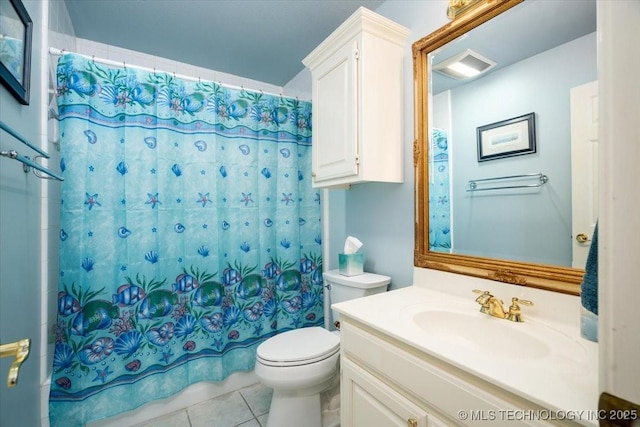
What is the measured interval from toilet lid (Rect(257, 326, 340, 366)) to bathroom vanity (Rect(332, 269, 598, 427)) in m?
0.32

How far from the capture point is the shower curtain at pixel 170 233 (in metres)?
1.42

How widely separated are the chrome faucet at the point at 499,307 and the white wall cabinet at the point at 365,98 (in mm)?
693

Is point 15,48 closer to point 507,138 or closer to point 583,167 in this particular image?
point 507,138

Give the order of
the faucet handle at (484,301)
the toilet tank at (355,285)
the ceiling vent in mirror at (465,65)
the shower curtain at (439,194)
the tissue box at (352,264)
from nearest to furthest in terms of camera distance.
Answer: the faucet handle at (484,301), the ceiling vent in mirror at (465,65), the shower curtain at (439,194), the toilet tank at (355,285), the tissue box at (352,264)


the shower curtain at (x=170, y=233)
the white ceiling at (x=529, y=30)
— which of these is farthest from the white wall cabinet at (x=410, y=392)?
the white ceiling at (x=529, y=30)

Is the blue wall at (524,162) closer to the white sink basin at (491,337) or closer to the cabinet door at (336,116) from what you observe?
the white sink basin at (491,337)

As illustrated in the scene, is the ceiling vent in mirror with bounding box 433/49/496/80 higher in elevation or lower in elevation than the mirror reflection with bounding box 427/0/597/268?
higher

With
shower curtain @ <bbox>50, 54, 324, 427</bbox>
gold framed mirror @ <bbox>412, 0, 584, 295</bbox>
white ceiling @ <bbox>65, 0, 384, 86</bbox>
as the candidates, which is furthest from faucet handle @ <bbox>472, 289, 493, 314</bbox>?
white ceiling @ <bbox>65, 0, 384, 86</bbox>

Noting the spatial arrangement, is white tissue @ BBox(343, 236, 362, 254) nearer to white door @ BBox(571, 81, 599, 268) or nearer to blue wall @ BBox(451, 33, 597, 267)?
blue wall @ BBox(451, 33, 597, 267)

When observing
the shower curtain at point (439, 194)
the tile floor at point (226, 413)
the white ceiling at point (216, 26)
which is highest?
the white ceiling at point (216, 26)

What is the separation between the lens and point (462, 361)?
681 millimetres

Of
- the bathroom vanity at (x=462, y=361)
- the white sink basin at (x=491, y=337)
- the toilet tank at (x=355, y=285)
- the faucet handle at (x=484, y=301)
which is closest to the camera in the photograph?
the bathroom vanity at (x=462, y=361)

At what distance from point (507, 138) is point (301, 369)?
4.38 feet

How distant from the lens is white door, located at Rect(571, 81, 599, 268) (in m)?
0.86
